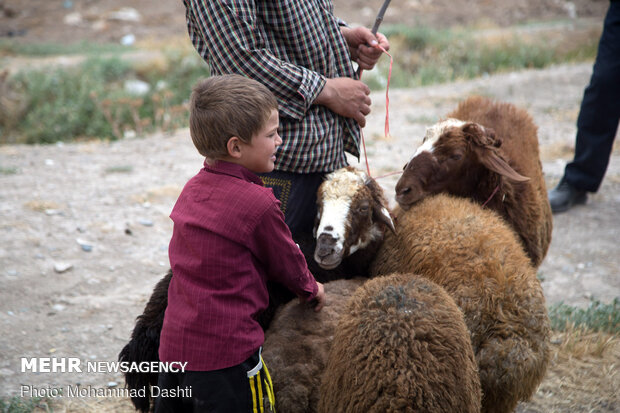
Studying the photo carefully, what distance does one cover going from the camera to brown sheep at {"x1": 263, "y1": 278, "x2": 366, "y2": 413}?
2.48m

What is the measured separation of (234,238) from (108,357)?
2.12 meters

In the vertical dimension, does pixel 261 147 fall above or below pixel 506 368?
above

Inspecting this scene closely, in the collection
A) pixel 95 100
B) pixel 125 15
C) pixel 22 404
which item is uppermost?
pixel 22 404

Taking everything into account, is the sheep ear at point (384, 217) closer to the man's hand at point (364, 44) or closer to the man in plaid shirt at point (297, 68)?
the man in plaid shirt at point (297, 68)

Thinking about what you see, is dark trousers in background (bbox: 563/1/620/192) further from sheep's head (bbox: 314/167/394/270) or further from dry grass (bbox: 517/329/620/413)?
sheep's head (bbox: 314/167/394/270)

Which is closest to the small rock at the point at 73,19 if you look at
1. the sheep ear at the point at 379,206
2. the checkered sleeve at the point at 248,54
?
the checkered sleeve at the point at 248,54

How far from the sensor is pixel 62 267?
466cm

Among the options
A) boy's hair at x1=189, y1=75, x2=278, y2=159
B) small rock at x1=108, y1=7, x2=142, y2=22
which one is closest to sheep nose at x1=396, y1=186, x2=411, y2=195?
boy's hair at x1=189, y1=75, x2=278, y2=159

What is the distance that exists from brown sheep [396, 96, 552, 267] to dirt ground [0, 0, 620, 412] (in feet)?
3.23

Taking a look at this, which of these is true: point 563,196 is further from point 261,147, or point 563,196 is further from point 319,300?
point 261,147

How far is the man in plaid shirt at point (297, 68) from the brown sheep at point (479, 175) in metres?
0.44

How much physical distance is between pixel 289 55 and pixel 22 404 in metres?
2.43

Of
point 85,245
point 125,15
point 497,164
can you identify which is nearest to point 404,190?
point 497,164

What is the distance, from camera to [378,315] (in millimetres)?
2258
